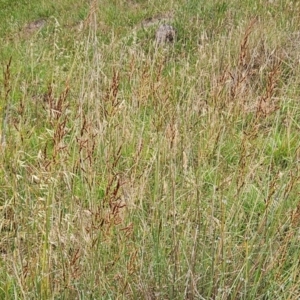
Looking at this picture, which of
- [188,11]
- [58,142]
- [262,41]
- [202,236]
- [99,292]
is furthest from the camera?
[188,11]

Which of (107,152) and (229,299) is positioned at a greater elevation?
(107,152)

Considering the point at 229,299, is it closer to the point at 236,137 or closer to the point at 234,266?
the point at 234,266

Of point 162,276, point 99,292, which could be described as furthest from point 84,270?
point 162,276

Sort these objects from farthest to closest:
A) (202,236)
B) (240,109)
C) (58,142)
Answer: (240,109) < (202,236) < (58,142)

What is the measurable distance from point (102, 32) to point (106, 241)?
5116 millimetres

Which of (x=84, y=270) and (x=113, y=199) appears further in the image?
(x=84, y=270)

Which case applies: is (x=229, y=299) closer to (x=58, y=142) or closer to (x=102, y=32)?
(x=58, y=142)

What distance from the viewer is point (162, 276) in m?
2.25

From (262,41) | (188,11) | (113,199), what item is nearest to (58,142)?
(113,199)

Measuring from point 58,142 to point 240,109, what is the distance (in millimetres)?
1798

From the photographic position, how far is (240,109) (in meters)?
3.42

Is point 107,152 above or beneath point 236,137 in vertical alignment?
above

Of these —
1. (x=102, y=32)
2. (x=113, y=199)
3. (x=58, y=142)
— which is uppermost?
(x=58, y=142)

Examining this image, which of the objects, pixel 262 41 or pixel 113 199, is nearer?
pixel 113 199
